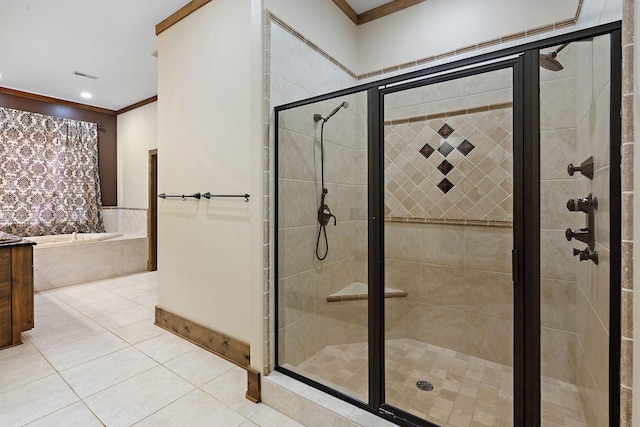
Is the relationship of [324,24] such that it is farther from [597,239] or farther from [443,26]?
[597,239]

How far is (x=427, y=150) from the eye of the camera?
6.48 feet

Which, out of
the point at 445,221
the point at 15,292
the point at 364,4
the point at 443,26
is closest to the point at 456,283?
the point at 445,221

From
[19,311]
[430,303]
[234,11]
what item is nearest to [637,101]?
[430,303]

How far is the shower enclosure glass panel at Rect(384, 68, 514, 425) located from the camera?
56.9 inches

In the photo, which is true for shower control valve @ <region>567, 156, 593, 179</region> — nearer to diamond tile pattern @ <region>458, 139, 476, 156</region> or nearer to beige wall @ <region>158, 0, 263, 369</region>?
diamond tile pattern @ <region>458, 139, 476, 156</region>

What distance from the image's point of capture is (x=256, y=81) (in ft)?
6.16

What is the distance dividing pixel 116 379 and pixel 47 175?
4.42 m

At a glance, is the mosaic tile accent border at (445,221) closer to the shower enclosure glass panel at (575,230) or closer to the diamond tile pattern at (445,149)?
the shower enclosure glass panel at (575,230)

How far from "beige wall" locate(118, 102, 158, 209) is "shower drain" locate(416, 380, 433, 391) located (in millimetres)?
4867

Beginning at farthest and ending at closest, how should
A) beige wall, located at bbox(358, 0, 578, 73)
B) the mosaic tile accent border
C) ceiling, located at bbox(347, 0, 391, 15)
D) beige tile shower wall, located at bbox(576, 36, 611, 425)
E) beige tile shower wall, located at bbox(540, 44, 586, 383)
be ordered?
ceiling, located at bbox(347, 0, 391, 15) < beige wall, located at bbox(358, 0, 578, 73) < the mosaic tile accent border < beige tile shower wall, located at bbox(540, 44, 586, 383) < beige tile shower wall, located at bbox(576, 36, 611, 425)

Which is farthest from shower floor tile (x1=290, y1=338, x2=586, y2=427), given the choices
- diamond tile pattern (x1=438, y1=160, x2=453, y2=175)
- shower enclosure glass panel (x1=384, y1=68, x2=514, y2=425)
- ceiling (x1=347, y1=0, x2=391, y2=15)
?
ceiling (x1=347, y1=0, x2=391, y2=15)

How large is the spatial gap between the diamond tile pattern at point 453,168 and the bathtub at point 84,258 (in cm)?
455

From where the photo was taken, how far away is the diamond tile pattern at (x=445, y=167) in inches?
74.9

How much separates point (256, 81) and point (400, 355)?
1809 millimetres
